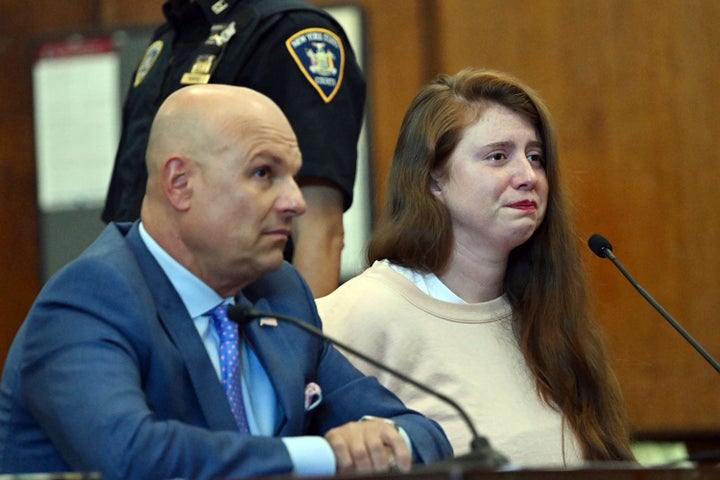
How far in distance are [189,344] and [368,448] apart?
0.31 m

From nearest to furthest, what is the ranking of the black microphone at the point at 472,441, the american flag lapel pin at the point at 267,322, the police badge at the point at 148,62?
the black microphone at the point at 472,441 < the american flag lapel pin at the point at 267,322 < the police badge at the point at 148,62

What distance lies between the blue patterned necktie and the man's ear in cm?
18

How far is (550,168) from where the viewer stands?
2752 millimetres

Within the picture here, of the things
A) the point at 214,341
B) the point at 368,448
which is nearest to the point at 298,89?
the point at 214,341

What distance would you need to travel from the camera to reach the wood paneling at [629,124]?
418 centimetres

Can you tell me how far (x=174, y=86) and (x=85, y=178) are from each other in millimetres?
1662

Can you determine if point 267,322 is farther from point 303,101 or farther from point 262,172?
point 303,101

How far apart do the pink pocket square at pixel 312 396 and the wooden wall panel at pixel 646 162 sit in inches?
88.5

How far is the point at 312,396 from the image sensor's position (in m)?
2.05

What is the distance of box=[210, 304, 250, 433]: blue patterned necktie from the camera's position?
1.92 m

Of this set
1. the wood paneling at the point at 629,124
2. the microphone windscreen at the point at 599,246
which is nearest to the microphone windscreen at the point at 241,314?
the microphone windscreen at the point at 599,246

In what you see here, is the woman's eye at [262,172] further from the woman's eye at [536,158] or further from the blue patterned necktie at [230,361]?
the woman's eye at [536,158]

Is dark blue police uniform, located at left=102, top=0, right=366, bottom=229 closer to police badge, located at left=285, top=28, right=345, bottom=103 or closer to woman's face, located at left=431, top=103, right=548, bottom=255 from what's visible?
police badge, located at left=285, top=28, right=345, bottom=103

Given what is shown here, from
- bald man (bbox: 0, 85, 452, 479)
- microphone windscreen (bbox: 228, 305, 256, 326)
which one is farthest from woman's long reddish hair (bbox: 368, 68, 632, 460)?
microphone windscreen (bbox: 228, 305, 256, 326)
